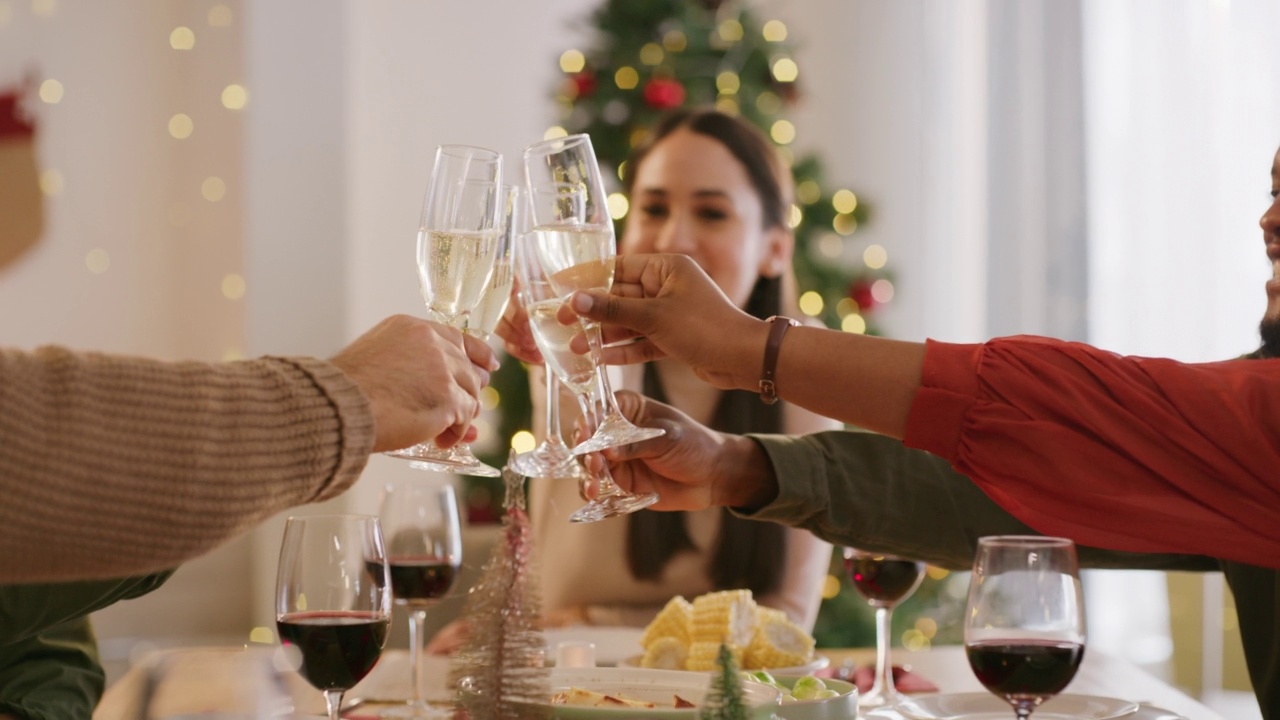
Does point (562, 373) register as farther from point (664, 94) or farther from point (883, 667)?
point (664, 94)

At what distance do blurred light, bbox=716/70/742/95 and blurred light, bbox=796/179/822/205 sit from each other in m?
0.38

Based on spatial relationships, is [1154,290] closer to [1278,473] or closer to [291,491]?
[1278,473]

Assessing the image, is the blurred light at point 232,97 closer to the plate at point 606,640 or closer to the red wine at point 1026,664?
the plate at point 606,640

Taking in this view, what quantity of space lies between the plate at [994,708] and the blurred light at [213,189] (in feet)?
13.1

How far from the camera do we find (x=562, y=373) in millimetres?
1309

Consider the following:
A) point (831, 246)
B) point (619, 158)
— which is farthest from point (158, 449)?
point (831, 246)

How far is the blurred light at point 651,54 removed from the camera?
13.0 feet

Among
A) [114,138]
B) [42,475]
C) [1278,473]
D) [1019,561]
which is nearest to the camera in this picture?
[42,475]

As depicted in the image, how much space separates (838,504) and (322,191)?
11.7 feet

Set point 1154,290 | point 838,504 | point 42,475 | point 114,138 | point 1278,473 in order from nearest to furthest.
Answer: point 42,475 < point 1278,473 < point 838,504 < point 1154,290 < point 114,138

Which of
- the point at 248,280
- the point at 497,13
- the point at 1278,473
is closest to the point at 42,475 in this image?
the point at 1278,473

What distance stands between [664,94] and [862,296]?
894 millimetres

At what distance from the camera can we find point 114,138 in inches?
179

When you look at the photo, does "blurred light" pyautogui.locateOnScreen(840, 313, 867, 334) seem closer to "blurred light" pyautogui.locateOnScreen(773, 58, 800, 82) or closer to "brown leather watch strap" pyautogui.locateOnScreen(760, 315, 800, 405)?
"blurred light" pyautogui.locateOnScreen(773, 58, 800, 82)
